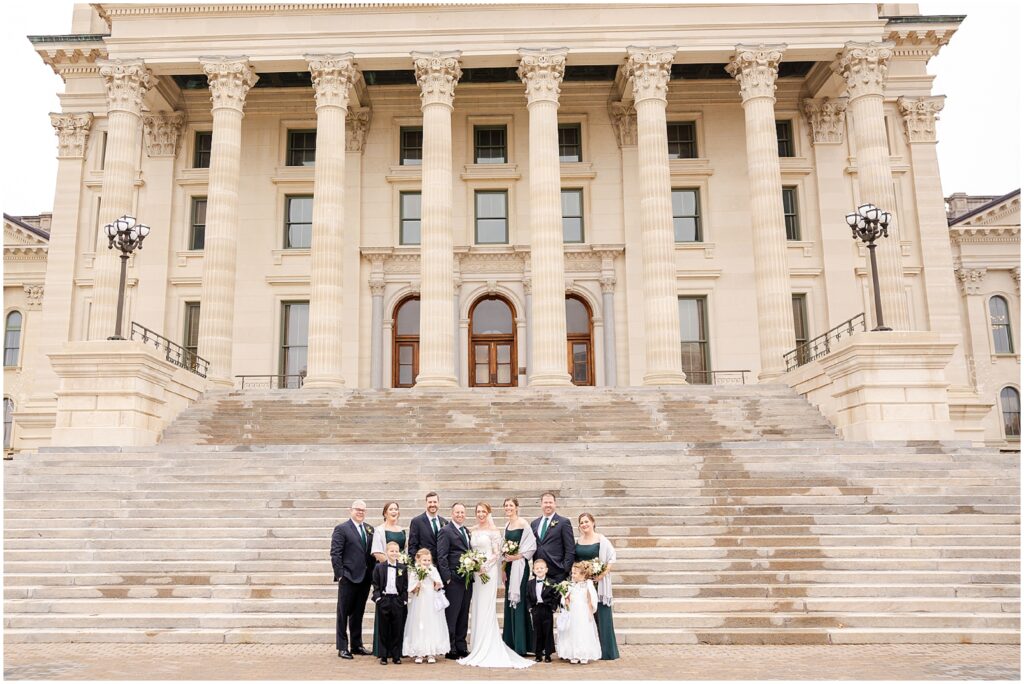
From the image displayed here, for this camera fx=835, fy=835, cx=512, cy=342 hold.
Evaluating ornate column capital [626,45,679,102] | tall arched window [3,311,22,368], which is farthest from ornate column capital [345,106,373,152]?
tall arched window [3,311,22,368]

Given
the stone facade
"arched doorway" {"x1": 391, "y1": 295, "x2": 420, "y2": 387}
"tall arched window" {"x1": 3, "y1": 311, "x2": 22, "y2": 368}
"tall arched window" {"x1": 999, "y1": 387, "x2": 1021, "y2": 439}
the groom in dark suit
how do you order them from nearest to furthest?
the groom in dark suit → the stone facade → "arched doorway" {"x1": 391, "y1": 295, "x2": 420, "y2": 387} → "tall arched window" {"x1": 999, "y1": 387, "x2": 1021, "y2": 439} → "tall arched window" {"x1": 3, "y1": 311, "x2": 22, "y2": 368}

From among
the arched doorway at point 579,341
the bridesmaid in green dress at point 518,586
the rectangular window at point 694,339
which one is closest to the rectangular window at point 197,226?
the arched doorway at point 579,341

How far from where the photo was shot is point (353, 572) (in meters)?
9.89

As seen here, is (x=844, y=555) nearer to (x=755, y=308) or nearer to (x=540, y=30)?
(x=755, y=308)

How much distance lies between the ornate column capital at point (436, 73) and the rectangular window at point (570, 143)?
20.3ft

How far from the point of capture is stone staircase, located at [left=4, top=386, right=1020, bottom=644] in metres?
11.1

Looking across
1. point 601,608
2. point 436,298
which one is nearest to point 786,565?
point 601,608

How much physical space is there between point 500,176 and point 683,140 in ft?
24.3

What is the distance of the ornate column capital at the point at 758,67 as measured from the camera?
2792cm

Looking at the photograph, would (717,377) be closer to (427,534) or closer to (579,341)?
(579,341)

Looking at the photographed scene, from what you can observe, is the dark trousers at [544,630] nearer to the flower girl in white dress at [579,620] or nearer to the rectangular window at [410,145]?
the flower girl in white dress at [579,620]

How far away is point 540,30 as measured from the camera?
Answer: 28.4 meters

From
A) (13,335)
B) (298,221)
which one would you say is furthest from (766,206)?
(13,335)

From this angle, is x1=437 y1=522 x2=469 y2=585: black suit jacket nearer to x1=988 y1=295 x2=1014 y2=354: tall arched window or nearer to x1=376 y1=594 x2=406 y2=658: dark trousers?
x1=376 y1=594 x2=406 y2=658: dark trousers
